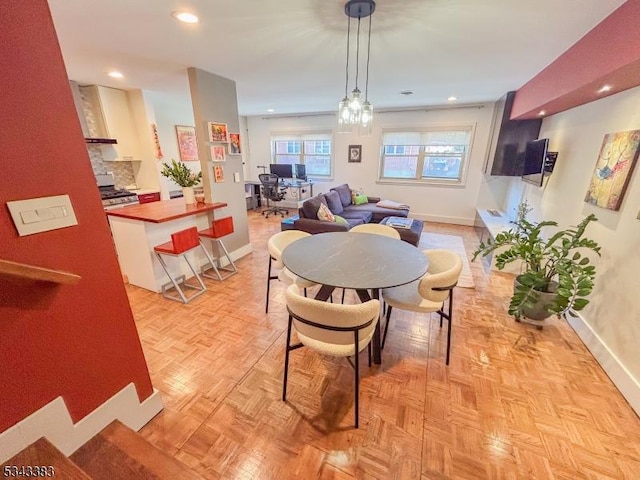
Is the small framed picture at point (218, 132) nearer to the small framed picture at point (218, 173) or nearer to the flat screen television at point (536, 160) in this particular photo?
the small framed picture at point (218, 173)

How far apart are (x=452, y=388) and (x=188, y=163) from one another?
6.17 meters

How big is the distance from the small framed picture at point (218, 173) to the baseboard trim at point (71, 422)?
2.46m

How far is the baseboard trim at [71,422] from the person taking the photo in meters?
1.06

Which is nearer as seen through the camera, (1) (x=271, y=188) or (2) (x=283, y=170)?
(1) (x=271, y=188)

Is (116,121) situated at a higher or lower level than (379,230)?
higher

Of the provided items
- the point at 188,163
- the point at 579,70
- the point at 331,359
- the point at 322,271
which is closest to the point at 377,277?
the point at 322,271

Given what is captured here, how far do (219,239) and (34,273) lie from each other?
244 centimetres

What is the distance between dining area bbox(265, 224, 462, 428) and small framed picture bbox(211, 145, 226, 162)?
1.53 m

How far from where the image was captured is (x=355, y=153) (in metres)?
6.43

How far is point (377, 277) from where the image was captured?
167cm

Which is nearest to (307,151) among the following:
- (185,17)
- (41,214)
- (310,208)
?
(310,208)

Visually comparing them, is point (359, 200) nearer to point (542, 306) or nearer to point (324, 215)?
point (324, 215)

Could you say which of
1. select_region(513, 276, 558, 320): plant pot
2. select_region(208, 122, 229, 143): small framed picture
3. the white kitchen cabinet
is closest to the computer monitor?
the white kitchen cabinet

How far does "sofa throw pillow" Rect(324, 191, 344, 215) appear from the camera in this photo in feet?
15.6
